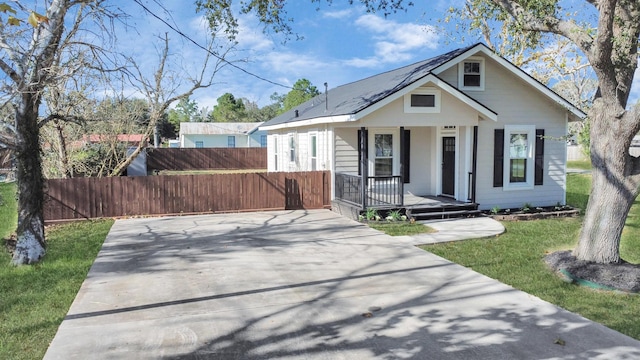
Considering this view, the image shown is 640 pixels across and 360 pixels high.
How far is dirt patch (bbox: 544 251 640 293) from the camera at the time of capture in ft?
21.4

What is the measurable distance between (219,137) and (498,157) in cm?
3435

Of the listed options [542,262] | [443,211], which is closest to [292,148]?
[443,211]

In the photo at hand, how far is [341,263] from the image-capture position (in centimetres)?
809

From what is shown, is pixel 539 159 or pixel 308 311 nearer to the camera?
pixel 308 311

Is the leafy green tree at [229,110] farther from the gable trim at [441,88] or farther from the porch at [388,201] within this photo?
the gable trim at [441,88]

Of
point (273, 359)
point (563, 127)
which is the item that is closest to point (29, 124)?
point (273, 359)

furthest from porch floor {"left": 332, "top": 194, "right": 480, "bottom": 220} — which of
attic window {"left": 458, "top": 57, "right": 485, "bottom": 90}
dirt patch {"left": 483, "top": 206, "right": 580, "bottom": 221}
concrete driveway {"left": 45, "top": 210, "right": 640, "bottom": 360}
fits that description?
attic window {"left": 458, "top": 57, "right": 485, "bottom": 90}

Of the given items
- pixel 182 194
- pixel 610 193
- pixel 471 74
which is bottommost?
pixel 182 194

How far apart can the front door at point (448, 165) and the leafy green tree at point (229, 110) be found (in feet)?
200

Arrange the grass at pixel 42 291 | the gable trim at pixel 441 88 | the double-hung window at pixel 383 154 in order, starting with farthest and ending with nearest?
the double-hung window at pixel 383 154, the gable trim at pixel 441 88, the grass at pixel 42 291

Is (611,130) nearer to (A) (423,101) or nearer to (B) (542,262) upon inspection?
(B) (542,262)

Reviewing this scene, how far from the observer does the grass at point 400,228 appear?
1086cm

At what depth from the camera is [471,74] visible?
13.5 m

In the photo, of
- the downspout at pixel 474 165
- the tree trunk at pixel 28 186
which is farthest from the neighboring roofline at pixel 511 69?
the tree trunk at pixel 28 186
